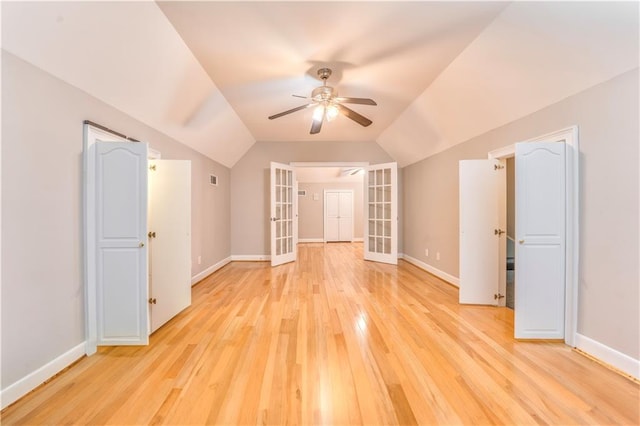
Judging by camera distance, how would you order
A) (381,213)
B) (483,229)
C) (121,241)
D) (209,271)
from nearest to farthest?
1. (121,241)
2. (483,229)
3. (209,271)
4. (381,213)

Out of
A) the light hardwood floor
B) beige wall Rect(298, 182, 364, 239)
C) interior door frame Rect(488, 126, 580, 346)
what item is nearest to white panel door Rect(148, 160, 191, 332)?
the light hardwood floor

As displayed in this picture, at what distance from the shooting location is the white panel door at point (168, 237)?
261 centimetres

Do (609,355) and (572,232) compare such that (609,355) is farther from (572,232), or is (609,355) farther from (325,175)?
(325,175)

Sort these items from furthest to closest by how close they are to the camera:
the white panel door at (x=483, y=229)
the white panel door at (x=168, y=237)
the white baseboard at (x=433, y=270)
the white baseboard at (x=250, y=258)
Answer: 1. the white baseboard at (x=250, y=258)
2. the white baseboard at (x=433, y=270)
3. the white panel door at (x=483, y=229)
4. the white panel door at (x=168, y=237)

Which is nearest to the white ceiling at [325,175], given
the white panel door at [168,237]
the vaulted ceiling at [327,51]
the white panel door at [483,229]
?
the vaulted ceiling at [327,51]

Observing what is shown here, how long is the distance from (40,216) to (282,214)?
4.09 metres

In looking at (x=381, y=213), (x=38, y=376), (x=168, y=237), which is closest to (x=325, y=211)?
(x=381, y=213)

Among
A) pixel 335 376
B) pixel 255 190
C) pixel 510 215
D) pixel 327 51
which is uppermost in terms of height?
pixel 327 51

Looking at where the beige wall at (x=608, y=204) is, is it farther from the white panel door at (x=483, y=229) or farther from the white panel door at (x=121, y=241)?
the white panel door at (x=121, y=241)

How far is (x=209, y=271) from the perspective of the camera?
4.71 metres

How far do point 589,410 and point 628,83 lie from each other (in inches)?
87.3

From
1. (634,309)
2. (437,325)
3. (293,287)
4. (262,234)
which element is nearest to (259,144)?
(262,234)

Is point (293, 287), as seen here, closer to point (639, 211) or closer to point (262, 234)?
point (262, 234)

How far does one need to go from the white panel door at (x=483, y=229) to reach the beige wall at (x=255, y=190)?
134 inches
